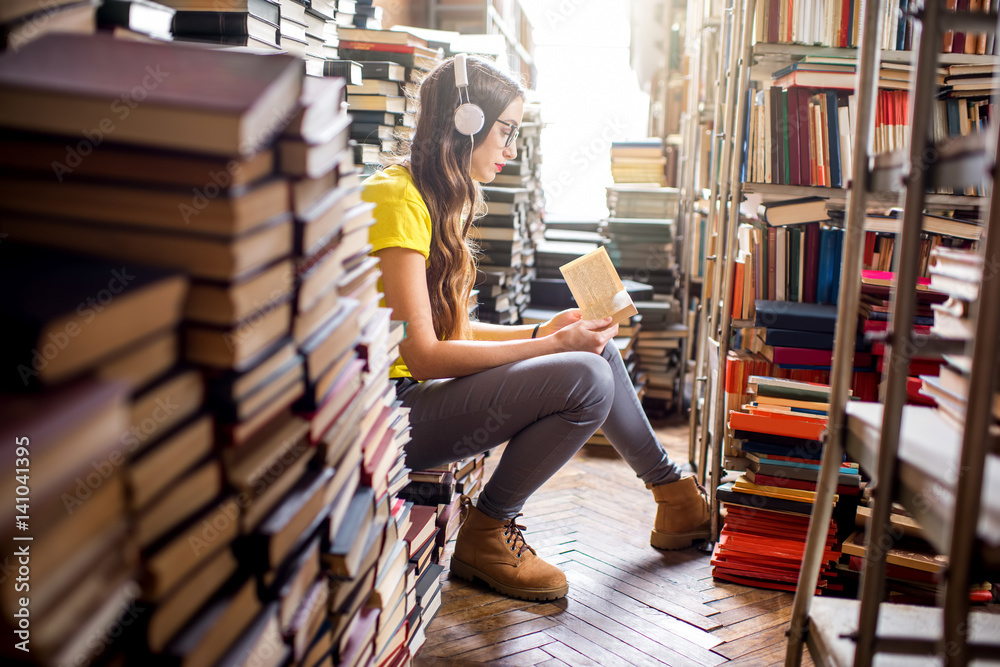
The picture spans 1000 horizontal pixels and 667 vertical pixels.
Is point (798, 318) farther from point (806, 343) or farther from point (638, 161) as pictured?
point (638, 161)

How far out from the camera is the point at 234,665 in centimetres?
64

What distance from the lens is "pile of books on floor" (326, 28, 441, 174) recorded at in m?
2.06

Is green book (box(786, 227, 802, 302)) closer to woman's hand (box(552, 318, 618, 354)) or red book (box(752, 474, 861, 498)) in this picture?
red book (box(752, 474, 861, 498))

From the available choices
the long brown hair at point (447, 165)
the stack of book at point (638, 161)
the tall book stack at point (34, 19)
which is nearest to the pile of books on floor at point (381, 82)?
the long brown hair at point (447, 165)

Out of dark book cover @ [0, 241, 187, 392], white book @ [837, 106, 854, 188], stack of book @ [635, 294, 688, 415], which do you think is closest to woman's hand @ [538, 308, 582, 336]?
white book @ [837, 106, 854, 188]

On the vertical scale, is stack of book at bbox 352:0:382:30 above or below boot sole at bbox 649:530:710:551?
above

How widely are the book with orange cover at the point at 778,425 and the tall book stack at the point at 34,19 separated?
1423mm

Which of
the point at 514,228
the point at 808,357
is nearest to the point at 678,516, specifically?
the point at 808,357

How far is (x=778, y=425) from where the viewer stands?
1683 millimetres

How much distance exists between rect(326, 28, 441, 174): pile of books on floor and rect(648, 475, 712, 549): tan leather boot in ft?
3.70

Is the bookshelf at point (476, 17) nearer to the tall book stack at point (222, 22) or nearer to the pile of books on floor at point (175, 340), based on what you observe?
the tall book stack at point (222, 22)

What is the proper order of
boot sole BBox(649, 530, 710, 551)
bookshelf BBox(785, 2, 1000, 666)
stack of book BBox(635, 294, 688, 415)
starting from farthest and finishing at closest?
1. stack of book BBox(635, 294, 688, 415)
2. boot sole BBox(649, 530, 710, 551)
3. bookshelf BBox(785, 2, 1000, 666)

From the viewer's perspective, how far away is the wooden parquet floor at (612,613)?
1409mm

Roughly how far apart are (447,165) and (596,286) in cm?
41
